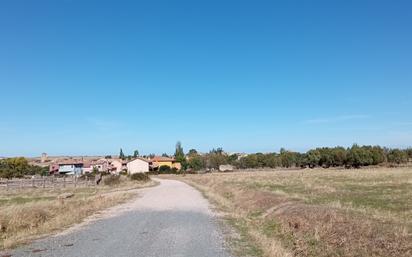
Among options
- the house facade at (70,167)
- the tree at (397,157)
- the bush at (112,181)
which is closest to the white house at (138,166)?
the house facade at (70,167)

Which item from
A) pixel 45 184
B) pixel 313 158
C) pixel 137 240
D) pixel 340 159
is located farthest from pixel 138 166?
pixel 137 240

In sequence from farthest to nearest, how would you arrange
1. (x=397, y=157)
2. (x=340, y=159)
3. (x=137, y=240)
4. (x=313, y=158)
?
(x=313, y=158), (x=397, y=157), (x=340, y=159), (x=137, y=240)

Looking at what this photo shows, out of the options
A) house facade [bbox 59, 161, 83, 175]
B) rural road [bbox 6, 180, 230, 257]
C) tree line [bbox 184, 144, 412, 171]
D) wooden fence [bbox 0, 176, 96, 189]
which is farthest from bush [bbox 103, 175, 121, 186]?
tree line [bbox 184, 144, 412, 171]

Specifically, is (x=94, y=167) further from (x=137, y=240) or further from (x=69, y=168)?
(x=137, y=240)

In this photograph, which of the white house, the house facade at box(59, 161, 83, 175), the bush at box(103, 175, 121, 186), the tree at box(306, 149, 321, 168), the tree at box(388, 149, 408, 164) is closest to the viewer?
the bush at box(103, 175, 121, 186)

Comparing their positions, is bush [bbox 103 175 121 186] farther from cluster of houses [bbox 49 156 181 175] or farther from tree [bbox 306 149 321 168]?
tree [bbox 306 149 321 168]

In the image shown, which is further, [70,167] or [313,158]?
[313,158]

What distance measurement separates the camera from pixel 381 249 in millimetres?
11273

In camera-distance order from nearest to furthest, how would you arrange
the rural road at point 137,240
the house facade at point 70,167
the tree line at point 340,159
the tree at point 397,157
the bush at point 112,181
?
the rural road at point 137,240 → the bush at point 112,181 → the tree line at point 340,159 → the tree at point 397,157 → the house facade at point 70,167

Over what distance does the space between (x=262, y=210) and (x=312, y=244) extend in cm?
1152

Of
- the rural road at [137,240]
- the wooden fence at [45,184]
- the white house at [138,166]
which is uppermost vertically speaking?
the white house at [138,166]

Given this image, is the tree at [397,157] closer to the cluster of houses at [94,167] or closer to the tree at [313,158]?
the tree at [313,158]

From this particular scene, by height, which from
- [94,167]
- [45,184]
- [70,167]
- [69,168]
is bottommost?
[45,184]

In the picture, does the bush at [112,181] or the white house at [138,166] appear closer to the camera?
the bush at [112,181]
